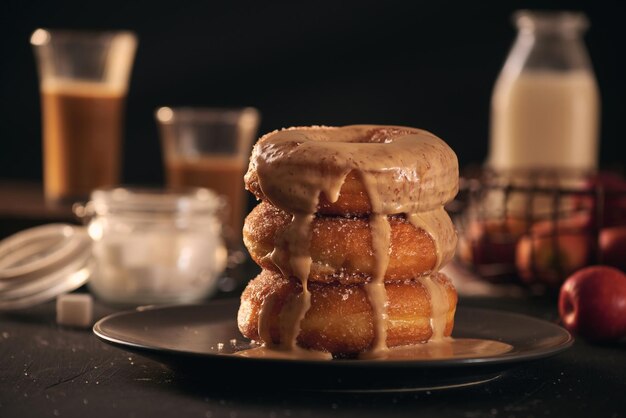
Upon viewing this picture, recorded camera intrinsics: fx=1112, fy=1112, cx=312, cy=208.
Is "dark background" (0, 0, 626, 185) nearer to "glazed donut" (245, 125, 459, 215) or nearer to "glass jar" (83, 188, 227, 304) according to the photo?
"glass jar" (83, 188, 227, 304)

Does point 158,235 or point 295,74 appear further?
point 295,74

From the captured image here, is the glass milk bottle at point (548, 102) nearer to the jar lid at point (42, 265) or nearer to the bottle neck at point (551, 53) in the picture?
the bottle neck at point (551, 53)

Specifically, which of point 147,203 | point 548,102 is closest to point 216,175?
point 147,203

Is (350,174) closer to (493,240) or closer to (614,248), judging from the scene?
(614,248)

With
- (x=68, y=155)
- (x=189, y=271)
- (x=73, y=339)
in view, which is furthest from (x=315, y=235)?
(x=68, y=155)

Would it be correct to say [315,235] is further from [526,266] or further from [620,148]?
[620,148]
